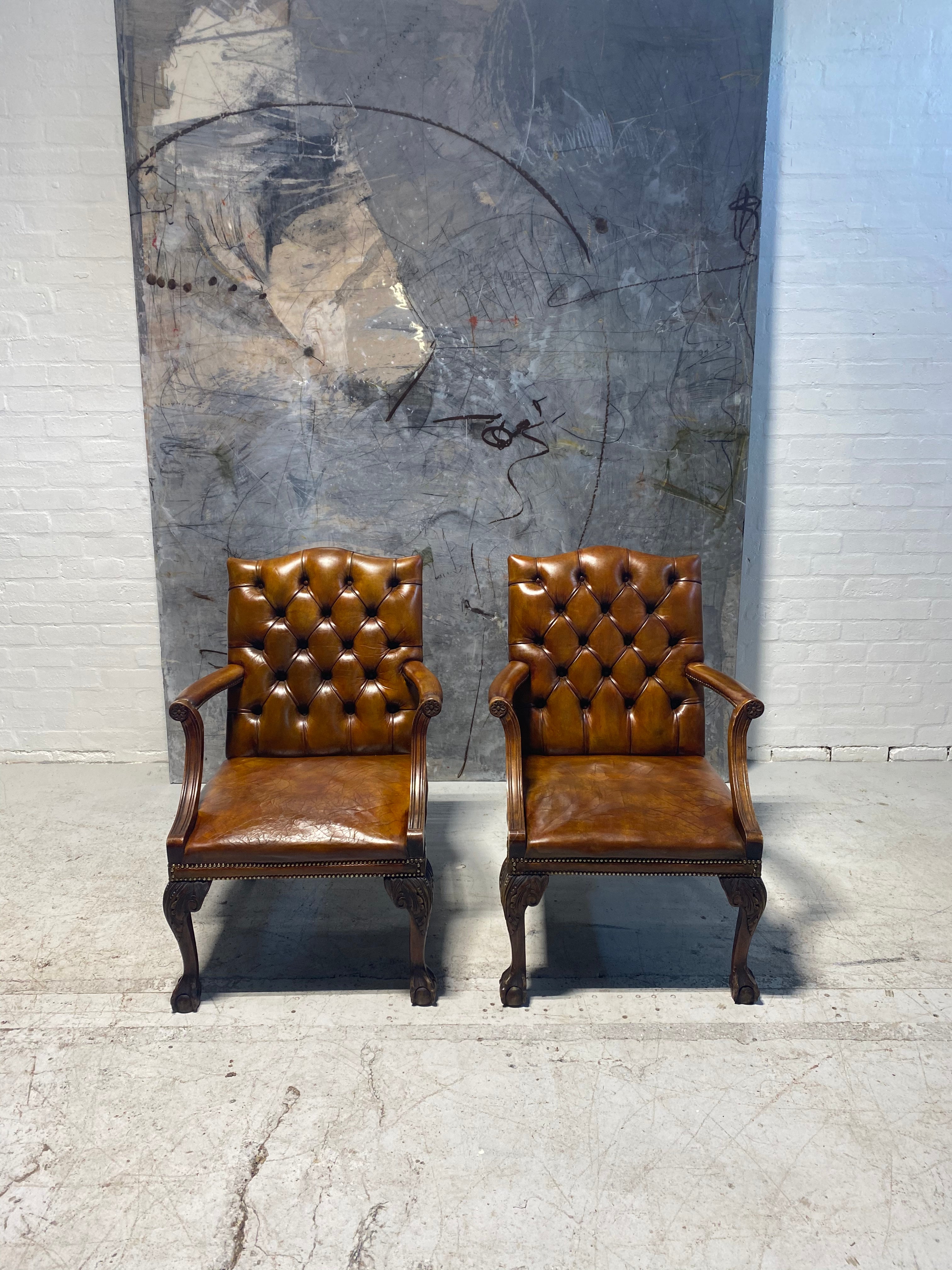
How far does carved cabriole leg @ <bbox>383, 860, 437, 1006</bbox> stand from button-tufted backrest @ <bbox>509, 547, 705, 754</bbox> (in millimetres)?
564

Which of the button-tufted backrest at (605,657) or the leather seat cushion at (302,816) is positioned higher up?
the button-tufted backrest at (605,657)

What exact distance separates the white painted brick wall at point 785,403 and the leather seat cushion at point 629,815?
1493 mm

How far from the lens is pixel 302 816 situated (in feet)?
6.59

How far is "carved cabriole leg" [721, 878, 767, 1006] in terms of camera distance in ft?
6.53

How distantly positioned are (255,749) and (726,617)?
6.04 ft

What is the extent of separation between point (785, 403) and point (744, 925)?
2.12m

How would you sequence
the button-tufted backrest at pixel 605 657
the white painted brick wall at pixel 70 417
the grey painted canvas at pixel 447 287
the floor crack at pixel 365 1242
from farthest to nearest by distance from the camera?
1. the white painted brick wall at pixel 70 417
2. the grey painted canvas at pixel 447 287
3. the button-tufted backrest at pixel 605 657
4. the floor crack at pixel 365 1242

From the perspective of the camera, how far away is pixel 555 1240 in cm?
145

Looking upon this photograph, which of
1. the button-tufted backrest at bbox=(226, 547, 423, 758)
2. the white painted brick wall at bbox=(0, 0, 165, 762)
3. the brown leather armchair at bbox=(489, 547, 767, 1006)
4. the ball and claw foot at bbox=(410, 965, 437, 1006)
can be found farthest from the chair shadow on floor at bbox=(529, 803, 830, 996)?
the white painted brick wall at bbox=(0, 0, 165, 762)

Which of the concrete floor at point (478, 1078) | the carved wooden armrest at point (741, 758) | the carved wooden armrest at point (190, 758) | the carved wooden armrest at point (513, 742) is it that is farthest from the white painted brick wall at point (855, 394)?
the carved wooden armrest at point (190, 758)

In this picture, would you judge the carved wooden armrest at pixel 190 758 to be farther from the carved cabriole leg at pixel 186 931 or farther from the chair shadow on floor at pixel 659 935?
the chair shadow on floor at pixel 659 935

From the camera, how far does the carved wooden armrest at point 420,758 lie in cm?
198

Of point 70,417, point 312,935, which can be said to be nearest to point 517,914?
point 312,935

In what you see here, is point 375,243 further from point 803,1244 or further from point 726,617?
point 803,1244
